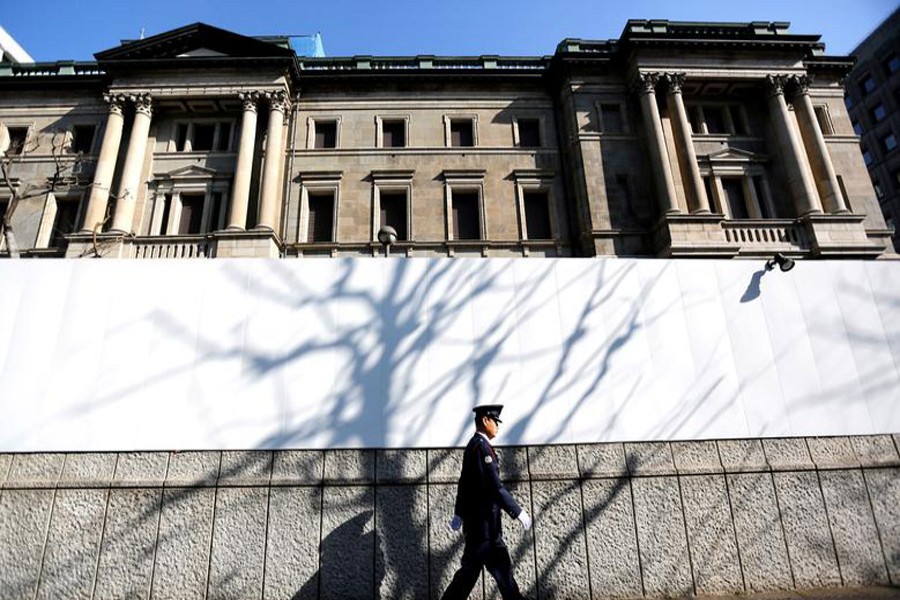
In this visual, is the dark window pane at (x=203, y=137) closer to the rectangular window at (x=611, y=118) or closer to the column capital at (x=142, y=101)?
the column capital at (x=142, y=101)

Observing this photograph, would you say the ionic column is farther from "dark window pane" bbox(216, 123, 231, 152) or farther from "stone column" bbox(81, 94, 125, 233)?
"stone column" bbox(81, 94, 125, 233)

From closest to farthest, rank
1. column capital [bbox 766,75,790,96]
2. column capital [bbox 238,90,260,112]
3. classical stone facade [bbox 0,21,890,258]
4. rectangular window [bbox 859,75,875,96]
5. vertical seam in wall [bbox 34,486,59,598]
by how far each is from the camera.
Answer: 1. vertical seam in wall [bbox 34,486,59,598]
2. classical stone facade [bbox 0,21,890,258]
3. column capital [bbox 238,90,260,112]
4. column capital [bbox 766,75,790,96]
5. rectangular window [bbox 859,75,875,96]

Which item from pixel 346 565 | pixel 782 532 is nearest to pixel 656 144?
pixel 782 532

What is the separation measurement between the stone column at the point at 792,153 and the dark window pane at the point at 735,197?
1.78 meters

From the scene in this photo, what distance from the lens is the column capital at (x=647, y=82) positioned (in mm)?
19875

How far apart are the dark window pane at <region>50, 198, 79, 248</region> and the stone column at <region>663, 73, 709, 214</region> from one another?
26.6 metres

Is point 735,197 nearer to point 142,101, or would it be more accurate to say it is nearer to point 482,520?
point 482,520

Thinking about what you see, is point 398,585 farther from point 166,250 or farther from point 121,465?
point 166,250

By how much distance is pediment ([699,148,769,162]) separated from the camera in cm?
2034

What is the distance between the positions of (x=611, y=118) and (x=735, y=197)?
265 inches

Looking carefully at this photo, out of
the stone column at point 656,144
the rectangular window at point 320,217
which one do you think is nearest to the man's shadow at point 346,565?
the rectangular window at point 320,217

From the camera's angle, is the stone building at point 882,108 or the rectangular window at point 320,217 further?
the stone building at point 882,108

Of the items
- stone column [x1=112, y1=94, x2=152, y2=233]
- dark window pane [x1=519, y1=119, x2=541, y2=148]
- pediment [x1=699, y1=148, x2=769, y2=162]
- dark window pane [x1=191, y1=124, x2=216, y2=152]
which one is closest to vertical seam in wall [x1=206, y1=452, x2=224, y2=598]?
stone column [x1=112, y1=94, x2=152, y2=233]

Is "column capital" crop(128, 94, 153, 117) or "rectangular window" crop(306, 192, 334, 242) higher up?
"column capital" crop(128, 94, 153, 117)
